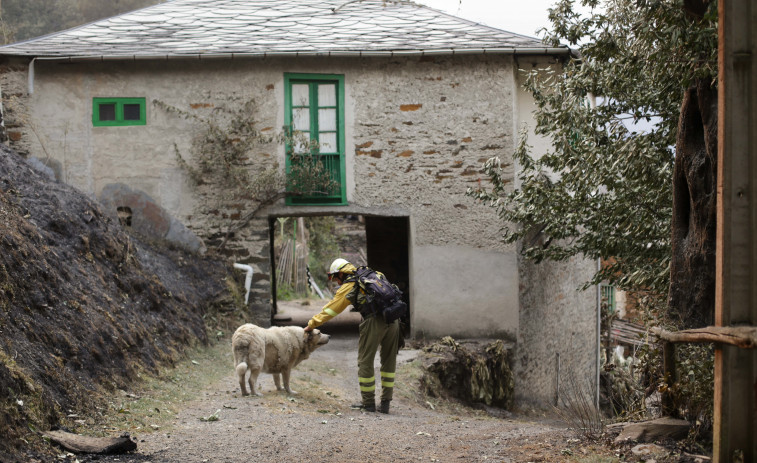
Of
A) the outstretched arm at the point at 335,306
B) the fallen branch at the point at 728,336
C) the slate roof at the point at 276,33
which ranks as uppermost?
the slate roof at the point at 276,33

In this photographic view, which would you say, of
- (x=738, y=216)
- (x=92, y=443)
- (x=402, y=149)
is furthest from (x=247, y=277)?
(x=738, y=216)

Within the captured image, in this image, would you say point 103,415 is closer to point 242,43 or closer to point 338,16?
point 242,43

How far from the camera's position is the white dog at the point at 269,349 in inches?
333

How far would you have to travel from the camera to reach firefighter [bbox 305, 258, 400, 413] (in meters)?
8.69

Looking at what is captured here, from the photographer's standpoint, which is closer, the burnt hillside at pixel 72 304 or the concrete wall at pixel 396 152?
the burnt hillside at pixel 72 304

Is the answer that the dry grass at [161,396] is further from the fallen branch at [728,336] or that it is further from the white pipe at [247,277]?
the fallen branch at [728,336]

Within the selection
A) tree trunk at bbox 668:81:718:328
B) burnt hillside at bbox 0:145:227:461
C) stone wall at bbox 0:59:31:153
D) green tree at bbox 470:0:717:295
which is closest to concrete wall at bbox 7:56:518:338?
stone wall at bbox 0:59:31:153

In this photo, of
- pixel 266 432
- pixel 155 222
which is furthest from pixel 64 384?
pixel 155 222

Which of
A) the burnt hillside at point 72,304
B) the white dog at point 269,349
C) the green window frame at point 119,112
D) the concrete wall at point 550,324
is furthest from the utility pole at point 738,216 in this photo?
the green window frame at point 119,112

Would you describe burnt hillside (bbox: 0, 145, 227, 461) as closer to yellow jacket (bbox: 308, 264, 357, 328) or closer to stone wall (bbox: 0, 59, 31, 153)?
yellow jacket (bbox: 308, 264, 357, 328)

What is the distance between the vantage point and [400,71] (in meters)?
13.7

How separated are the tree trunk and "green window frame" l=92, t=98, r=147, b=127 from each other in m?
10.4

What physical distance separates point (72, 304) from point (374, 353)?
3.39 metres

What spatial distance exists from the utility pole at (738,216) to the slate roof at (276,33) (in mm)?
9381
